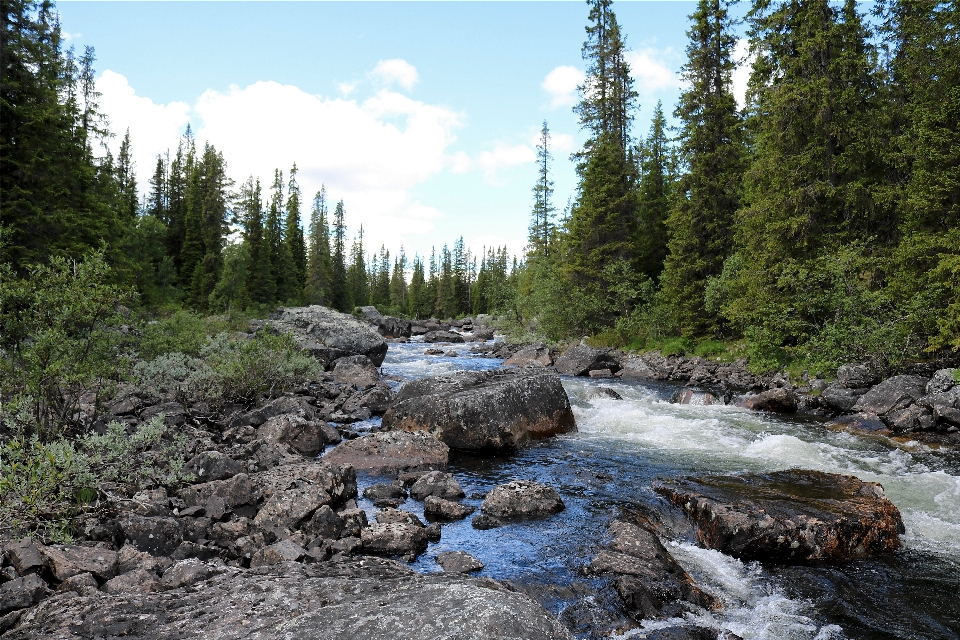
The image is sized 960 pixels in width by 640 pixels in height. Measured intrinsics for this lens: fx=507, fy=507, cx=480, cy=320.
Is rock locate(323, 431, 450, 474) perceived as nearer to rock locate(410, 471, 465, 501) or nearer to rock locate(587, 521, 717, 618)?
rock locate(410, 471, 465, 501)

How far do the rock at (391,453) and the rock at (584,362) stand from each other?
50.7 feet

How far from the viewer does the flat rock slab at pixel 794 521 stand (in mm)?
6430

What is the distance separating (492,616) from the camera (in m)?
3.60

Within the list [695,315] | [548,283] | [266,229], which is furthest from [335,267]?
[695,315]

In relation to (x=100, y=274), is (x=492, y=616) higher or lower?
lower

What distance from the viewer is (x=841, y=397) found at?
48.9 feet

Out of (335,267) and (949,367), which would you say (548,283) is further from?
(335,267)

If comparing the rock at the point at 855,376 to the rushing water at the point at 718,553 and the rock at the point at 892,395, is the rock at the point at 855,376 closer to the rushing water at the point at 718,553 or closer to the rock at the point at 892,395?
the rock at the point at 892,395

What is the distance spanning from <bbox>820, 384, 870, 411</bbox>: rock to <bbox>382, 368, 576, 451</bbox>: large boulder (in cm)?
814

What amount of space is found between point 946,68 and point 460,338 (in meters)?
42.2

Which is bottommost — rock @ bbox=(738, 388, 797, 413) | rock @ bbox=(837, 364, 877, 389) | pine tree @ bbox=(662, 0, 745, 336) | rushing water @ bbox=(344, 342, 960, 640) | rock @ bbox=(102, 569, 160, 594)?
rushing water @ bbox=(344, 342, 960, 640)

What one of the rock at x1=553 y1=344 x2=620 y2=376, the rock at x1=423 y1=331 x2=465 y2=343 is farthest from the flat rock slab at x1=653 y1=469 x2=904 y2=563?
the rock at x1=423 y1=331 x2=465 y2=343

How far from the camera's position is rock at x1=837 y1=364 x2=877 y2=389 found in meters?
15.9

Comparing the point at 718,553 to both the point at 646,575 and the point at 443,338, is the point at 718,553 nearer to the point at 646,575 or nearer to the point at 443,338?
the point at 646,575
